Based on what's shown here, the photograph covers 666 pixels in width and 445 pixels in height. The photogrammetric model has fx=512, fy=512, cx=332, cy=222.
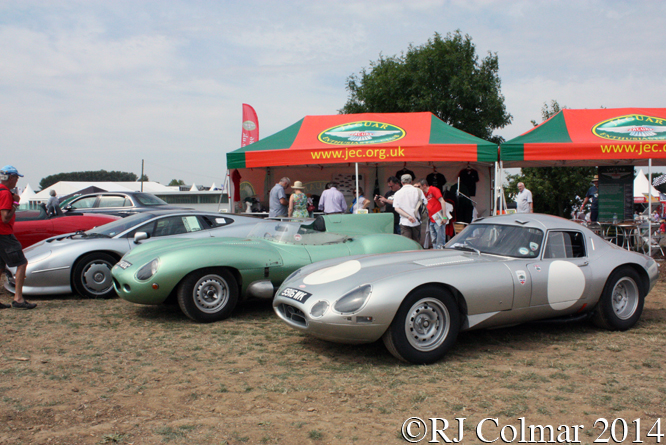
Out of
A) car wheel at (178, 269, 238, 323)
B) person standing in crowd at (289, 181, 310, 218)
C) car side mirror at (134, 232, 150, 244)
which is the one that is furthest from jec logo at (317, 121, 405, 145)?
car wheel at (178, 269, 238, 323)

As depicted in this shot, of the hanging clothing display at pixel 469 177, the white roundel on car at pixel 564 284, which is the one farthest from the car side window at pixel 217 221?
the hanging clothing display at pixel 469 177

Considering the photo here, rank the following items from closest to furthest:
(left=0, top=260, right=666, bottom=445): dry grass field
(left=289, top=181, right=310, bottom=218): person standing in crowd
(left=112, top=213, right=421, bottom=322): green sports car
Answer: (left=0, top=260, right=666, bottom=445): dry grass field
(left=112, top=213, right=421, bottom=322): green sports car
(left=289, top=181, right=310, bottom=218): person standing in crowd

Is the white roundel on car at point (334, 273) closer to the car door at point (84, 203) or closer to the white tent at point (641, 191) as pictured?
the car door at point (84, 203)

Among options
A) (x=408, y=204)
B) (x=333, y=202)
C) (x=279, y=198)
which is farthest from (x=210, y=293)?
(x=333, y=202)

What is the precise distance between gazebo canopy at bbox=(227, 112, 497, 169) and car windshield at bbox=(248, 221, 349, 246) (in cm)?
485

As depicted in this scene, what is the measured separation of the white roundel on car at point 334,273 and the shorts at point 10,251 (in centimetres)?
378

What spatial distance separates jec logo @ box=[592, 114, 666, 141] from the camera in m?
10.3

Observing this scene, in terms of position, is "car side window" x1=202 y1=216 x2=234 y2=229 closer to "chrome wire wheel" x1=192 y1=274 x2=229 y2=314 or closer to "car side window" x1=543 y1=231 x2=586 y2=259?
"chrome wire wheel" x1=192 y1=274 x2=229 y2=314

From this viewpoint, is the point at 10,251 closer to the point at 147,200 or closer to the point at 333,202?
the point at 333,202

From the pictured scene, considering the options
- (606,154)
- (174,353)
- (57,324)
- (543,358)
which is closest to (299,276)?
(174,353)

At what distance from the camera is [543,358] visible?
4113 millimetres

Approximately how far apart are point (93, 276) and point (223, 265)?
7.76ft

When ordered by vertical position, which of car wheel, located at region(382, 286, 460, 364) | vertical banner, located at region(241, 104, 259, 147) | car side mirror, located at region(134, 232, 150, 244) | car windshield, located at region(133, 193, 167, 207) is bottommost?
car wheel, located at region(382, 286, 460, 364)

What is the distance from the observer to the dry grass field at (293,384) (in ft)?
9.18
